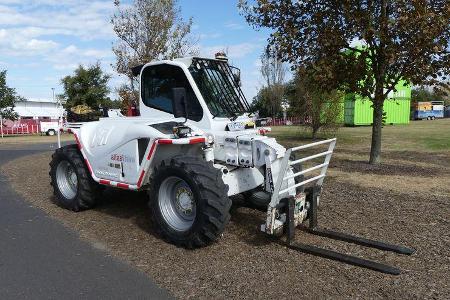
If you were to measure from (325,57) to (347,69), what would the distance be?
2.25 feet

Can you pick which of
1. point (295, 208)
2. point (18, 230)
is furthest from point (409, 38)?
point (18, 230)

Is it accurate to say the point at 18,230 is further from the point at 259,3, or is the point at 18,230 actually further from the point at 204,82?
the point at 259,3

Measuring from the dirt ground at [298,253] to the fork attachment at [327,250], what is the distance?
78mm

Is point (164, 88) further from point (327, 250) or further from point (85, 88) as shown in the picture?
point (85, 88)

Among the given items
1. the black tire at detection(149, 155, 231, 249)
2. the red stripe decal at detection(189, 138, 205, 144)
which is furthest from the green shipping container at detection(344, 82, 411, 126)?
the black tire at detection(149, 155, 231, 249)

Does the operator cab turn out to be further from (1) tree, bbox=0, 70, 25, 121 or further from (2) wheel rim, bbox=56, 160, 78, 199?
(1) tree, bbox=0, 70, 25, 121

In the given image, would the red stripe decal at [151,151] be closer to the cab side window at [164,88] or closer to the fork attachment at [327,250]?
the cab side window at [164,88]

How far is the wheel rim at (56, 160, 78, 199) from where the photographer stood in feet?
25.5

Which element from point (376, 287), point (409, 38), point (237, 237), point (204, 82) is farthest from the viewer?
point (409, 38)

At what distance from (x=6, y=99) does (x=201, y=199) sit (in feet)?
131

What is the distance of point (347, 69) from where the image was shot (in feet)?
37.9

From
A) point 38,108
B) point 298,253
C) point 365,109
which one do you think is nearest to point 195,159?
point 298,253

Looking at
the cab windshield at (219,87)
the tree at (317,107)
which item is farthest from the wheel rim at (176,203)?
the tree at (317,107)

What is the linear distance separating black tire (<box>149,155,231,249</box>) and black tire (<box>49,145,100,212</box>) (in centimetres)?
215
